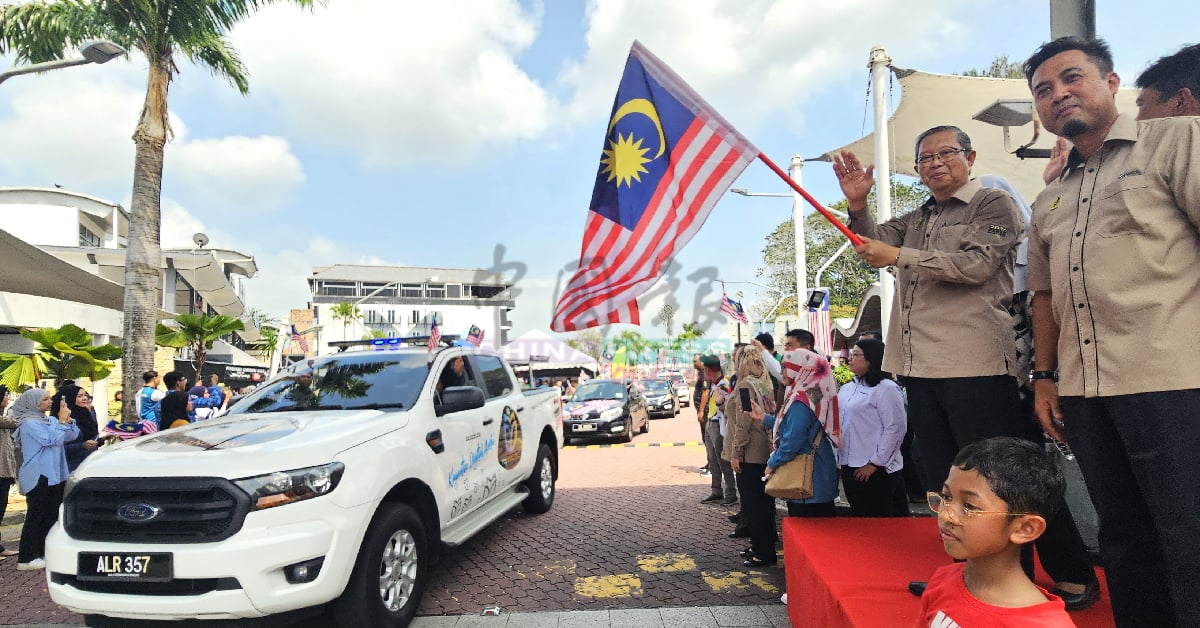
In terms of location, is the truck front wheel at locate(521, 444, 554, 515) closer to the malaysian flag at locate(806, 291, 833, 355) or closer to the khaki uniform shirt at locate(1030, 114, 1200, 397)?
the khaki uniform shirt at locate(1030, 114, 1200, 397)

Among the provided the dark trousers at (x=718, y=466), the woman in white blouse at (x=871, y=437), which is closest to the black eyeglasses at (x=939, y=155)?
the woman in white blouse at (x=871, y=437)

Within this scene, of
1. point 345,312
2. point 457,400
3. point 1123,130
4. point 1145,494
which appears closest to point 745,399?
point 457,400

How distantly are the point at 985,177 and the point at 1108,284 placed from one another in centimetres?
161

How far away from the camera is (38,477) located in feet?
18.3

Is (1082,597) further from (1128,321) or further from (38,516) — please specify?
(38,516)

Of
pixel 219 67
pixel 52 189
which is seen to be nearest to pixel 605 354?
pixel 52 189

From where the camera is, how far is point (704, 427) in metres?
7.91

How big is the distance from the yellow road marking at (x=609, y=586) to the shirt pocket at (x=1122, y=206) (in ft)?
11.3

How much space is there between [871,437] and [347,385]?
12.5 ft

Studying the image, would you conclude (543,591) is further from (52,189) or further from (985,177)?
(52,189)

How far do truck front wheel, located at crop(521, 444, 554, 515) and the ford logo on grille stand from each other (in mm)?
3733

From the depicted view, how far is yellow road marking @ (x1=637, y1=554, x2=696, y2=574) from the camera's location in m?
4.82

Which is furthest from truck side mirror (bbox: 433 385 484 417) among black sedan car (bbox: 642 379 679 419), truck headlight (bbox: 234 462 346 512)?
black sedan car (bbox: 642 379 679 419)

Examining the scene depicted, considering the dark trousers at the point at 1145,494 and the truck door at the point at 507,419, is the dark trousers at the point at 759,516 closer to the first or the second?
the truck door at the point at 507,419
